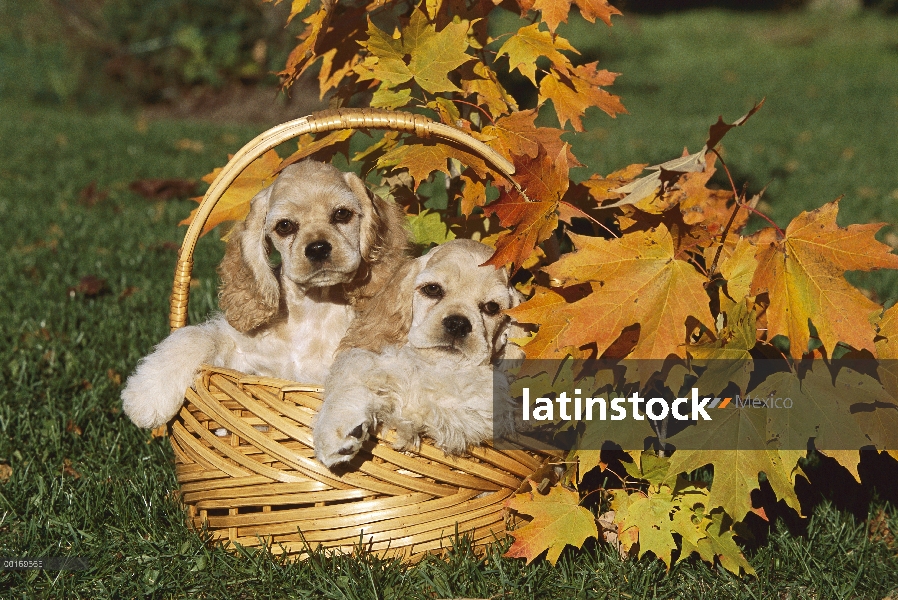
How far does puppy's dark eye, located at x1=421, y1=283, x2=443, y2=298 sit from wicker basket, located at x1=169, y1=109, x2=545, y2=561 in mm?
582

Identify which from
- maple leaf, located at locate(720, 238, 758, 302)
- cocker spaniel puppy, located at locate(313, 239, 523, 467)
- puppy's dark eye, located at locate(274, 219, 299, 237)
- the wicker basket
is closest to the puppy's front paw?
cocker spaniel puppy, located at locate(313, 239, 523, 467)

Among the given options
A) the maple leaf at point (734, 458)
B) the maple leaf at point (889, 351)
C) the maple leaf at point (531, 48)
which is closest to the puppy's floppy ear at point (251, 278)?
the maple leaf at point (531, 48)

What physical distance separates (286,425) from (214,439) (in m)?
0.39

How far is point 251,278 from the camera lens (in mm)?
3809

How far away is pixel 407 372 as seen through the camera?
308 centimetres

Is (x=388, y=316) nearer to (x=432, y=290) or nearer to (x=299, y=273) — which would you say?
(x=432, y=290)

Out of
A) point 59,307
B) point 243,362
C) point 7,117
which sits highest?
point 243,362

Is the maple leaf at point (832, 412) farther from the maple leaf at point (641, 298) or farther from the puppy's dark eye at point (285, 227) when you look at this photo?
the puppy's dark eye at point (285, 227)

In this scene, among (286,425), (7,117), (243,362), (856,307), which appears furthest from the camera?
(7,117)

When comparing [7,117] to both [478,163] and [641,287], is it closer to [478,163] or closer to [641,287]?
[478,163]

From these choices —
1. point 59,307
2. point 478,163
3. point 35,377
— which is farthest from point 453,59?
point 59,307

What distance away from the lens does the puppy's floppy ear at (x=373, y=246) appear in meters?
3.84

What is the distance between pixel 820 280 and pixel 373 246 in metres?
1.98

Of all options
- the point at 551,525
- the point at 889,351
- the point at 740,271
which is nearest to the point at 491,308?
the point at 551,525
